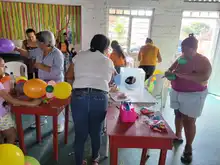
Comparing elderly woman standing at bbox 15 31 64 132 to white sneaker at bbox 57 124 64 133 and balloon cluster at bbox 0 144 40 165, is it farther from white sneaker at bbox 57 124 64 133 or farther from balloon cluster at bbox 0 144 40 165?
balloon cluster at bbox 0 144 40 165

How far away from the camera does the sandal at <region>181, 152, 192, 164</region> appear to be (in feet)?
6.95

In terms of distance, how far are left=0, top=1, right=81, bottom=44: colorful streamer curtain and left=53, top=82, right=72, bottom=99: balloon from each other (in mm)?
3007

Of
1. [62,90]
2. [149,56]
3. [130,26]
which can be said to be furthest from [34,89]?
[130,26]

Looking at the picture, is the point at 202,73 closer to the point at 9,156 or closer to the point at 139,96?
the point at 139,96

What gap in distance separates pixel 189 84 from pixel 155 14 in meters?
3.01

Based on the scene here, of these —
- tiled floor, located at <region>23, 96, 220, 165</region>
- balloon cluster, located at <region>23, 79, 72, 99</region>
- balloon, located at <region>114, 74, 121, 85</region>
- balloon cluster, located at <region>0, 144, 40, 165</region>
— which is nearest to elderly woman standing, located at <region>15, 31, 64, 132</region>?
balloon cluster, located at <region>23, 79, 72, 99</region>

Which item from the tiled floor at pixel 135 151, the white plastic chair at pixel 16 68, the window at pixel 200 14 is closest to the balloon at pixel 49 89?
the tiled floor at pixel 135 151

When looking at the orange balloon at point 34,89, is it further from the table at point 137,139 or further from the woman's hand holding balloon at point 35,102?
the table at point 137,139

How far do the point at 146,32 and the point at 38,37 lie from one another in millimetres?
3375

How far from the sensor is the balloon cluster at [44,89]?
5.78 ft

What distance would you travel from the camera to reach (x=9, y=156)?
118cm

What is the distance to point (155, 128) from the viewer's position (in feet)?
4.78

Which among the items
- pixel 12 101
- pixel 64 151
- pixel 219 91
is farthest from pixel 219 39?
pixel 12 101

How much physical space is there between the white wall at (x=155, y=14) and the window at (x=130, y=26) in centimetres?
19
